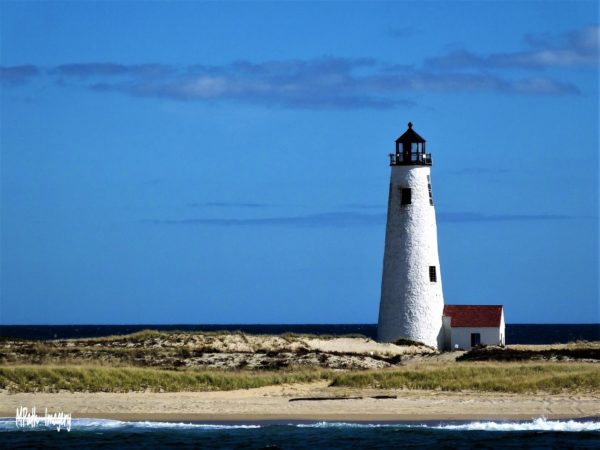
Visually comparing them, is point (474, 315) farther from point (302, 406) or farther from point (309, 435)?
point (309, 435)

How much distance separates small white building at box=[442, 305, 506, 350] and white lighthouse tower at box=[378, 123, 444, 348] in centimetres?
95

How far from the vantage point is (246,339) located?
→ 43.2 metres

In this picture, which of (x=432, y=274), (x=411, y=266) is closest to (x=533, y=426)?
(x=411, y=266)

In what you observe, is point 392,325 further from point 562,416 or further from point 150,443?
point 150,443

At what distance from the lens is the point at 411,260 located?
1720 inches

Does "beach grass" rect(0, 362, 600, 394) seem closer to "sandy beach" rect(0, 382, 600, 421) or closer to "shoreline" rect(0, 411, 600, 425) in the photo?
"sandy beach" rect(0, 382, 600, 421)

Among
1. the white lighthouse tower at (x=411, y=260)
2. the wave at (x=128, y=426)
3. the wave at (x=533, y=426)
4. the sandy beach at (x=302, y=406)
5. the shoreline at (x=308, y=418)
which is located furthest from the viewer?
the white lighthouse tower at (x=411, y=260)

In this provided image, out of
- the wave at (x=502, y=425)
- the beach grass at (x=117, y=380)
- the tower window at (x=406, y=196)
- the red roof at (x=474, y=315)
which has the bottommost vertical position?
the wave at (x=502, y=425)

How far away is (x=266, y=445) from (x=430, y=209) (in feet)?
74.5

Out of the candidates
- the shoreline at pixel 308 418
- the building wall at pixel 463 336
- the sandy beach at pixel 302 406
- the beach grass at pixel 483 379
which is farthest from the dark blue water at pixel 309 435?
the building wall at pixel 463 336

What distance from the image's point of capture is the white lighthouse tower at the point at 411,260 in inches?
1722

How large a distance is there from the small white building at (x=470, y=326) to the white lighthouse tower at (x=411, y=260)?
95 cm

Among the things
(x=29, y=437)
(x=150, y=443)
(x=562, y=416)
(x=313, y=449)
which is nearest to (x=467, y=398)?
(x=562, y=416)

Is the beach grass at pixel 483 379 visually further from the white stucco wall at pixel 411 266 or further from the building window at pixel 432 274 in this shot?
the building window at pixel 432 274
